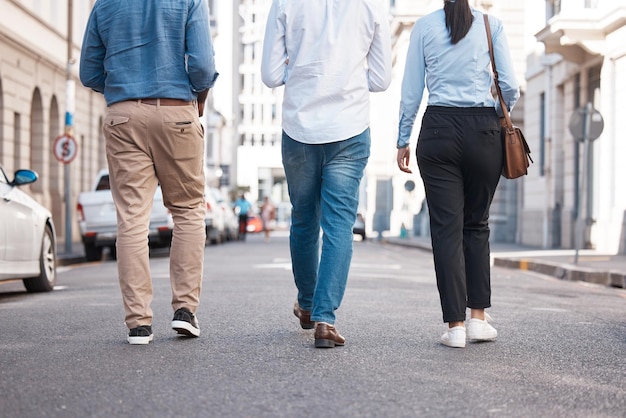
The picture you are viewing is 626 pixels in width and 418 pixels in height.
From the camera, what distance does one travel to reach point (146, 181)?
5949mm

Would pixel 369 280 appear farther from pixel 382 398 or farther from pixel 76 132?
pixel 76 132

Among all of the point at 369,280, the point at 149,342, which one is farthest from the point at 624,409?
the point at 369,280

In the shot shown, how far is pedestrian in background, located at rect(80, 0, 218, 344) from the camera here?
5.87 meters

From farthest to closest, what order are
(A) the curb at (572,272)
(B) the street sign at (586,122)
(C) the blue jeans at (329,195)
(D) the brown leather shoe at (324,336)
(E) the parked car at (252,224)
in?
1. (E) the parked car at (252,224)
2. (B) the street sign at (586,122)
3. (A) the curb at (572,272)
4. (C) the blue jeans at (329,195)
5. (D) the brown leather shoe at (324,336)

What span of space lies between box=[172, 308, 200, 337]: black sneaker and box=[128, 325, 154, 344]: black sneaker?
6.7 inches

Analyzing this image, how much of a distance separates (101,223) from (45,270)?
367 inches

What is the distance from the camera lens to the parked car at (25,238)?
372 inches

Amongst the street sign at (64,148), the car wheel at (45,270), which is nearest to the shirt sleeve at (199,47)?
the car wheel at (45,270)

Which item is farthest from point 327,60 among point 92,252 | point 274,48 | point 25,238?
point 92,252

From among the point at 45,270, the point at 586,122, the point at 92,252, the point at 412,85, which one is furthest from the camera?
the point at 92,252

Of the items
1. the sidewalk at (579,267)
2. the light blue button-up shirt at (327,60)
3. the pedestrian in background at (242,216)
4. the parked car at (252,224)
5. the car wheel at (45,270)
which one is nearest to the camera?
the light blue button-up shirt at (327,60)

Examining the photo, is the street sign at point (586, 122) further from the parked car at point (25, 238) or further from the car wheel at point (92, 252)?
the car wheel at point (92, 252)

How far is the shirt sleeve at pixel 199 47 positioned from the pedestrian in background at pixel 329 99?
0.29m

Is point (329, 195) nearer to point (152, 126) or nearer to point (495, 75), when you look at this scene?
point (152, 126)
